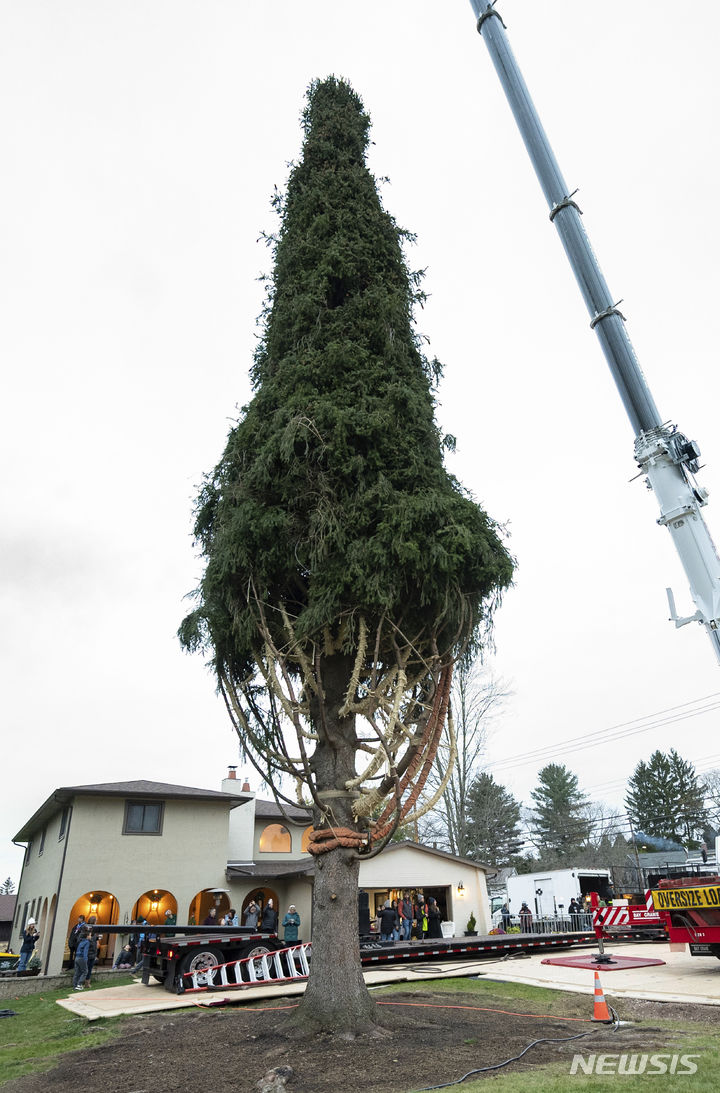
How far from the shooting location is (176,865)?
23531 millimetres

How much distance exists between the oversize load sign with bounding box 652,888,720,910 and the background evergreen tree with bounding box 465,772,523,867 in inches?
1455

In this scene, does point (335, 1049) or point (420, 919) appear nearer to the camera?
point (335, 1049)

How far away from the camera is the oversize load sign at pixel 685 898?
1305 centimetres

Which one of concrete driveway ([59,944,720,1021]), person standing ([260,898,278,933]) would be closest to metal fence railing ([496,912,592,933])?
concrete driveway ([59,944,720,1021])

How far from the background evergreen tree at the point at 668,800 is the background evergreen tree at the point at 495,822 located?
31.3ft

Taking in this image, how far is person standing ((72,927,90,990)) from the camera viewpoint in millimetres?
16875

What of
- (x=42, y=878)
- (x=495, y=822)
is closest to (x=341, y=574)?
(x=42, y=878)

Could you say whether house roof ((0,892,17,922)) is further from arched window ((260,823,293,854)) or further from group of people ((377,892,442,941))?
group of people ((377,892,442,941))

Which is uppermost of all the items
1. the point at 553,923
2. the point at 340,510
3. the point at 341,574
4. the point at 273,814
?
the point at 340,510

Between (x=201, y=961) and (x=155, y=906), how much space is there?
37.7 ft

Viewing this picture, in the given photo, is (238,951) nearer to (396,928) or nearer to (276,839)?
(396,928)

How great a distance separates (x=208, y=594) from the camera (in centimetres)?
1039

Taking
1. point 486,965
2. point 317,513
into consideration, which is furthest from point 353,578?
point 486,965

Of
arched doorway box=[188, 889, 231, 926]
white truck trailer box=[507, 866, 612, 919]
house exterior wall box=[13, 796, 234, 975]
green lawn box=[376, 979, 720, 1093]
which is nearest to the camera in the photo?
green lawn box=[376, 979, 720, 1093]
